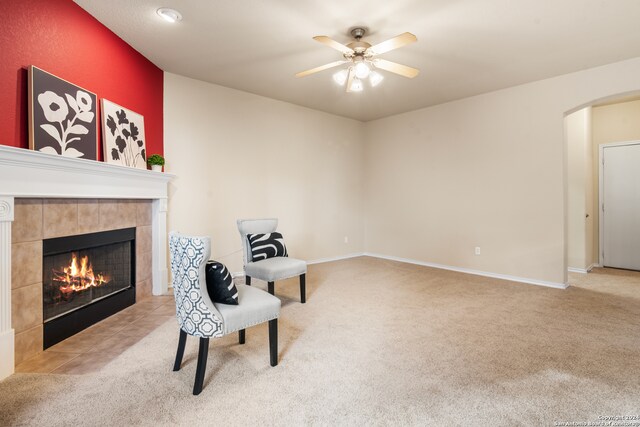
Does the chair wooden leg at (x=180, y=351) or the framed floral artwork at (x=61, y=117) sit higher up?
the framed floral artwork at (x=61, y=117)

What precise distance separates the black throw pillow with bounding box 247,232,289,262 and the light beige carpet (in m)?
0.68

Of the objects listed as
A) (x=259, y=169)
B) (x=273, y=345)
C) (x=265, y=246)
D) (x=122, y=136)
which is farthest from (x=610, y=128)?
(x=122, y=136)

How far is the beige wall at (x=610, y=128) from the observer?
501 cm

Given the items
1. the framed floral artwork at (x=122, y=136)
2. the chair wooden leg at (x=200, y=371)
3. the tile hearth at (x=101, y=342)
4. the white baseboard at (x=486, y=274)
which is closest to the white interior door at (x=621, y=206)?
the white baseboard at (x=486, y=274)

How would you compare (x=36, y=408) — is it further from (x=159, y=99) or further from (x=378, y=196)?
(x=378, y=196)

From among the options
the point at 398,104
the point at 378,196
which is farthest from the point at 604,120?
the point at 378,196

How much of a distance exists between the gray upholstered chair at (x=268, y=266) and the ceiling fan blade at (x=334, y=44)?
2031 mm

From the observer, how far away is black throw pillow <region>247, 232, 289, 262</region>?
3.52 m

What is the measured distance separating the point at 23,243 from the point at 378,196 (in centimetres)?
531

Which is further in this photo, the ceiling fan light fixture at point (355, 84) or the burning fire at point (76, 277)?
the ceiling fan light fixture at point (355, 84)

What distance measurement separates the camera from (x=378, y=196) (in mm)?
6332

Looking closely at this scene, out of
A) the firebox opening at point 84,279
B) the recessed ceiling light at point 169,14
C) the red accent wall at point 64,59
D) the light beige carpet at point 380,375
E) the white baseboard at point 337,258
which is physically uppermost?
the recessed ceiling light at point 169,14

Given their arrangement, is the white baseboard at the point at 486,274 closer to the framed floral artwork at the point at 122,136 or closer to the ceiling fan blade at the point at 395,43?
the ceiling fan blade at the point at 395,43

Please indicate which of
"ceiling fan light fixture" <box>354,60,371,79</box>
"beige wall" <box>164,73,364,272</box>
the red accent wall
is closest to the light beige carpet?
the red accent wall
